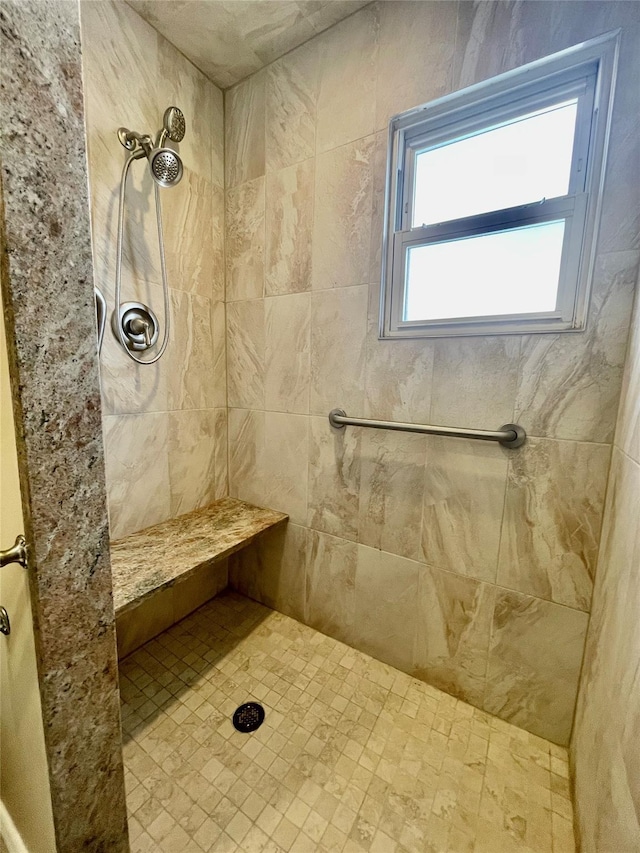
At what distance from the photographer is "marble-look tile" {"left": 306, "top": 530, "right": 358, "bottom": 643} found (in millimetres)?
1472

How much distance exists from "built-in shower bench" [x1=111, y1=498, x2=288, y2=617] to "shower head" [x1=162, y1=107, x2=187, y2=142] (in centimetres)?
152

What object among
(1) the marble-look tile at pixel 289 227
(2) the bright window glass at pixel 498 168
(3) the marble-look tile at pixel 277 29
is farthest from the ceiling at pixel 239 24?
(2) the bright window glass at pixel 498 168

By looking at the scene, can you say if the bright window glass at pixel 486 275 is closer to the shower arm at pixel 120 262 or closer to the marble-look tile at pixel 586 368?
the marble-look tile at pixel 586 368

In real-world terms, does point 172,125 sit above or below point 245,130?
below

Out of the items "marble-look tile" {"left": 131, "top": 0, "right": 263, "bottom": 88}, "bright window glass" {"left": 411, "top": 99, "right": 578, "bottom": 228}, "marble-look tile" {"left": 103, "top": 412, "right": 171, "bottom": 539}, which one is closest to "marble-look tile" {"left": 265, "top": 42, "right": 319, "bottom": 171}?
"marble-look tile" {"left": 131, "top": 0, "right": 263, "bottom": 88}

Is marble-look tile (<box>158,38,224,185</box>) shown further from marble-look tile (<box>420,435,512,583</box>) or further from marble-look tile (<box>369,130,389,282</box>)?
marble-look tile (<box>420,435,512,583</box>)

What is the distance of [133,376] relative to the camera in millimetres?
1332

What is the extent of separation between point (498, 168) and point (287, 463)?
1360 millimetres

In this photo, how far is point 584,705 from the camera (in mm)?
980

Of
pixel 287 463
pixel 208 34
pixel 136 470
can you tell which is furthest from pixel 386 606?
pixel 208 34

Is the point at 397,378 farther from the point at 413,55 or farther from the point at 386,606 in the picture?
the point at 413,55

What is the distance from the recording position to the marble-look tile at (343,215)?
49.2 inches

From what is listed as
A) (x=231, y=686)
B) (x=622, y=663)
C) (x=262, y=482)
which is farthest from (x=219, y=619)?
(x=622, y=663)

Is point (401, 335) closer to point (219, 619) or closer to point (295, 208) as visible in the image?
point (295, 208)
